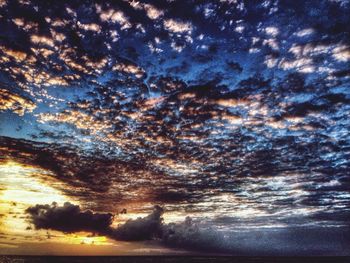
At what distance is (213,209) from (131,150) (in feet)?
61.8

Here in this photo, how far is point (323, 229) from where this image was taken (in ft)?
149

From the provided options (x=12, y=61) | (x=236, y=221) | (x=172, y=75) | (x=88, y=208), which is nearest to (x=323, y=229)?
(x=236, y=221)

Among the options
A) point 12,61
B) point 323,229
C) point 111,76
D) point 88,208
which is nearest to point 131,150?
point 111,76

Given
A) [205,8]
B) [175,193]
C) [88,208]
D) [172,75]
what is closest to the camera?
[205,8]

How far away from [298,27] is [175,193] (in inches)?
770

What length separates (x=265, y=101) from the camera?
37.0ft

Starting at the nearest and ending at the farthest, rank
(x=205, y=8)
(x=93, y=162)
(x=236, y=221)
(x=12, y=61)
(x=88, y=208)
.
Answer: (x=205, y=8), (x=12, y=61), (x=93, y=162), (x=88, y=208), (x=236, y=221)

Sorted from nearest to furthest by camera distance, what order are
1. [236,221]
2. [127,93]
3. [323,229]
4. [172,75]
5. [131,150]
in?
[172,75], [127,93], [131,150], [236,221], [323,229]

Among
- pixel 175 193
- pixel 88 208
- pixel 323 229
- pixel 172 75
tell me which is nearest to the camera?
pixel 172 75

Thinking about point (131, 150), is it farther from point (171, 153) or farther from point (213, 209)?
point (213, 209)

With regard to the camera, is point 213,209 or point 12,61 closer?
point 12,61

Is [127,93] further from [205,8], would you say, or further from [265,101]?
[265,101]

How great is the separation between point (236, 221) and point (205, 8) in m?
38.2

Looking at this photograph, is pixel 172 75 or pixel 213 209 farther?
pixel 213 209
